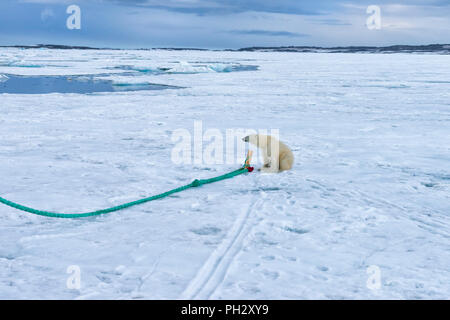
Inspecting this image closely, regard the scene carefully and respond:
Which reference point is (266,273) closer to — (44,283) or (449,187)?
(44,283)

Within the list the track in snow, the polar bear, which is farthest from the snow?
the polar bear

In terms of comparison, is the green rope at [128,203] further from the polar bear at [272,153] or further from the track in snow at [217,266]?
the track in snow at [217,266]

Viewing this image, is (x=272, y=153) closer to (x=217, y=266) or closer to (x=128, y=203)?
(x=128, y=203)

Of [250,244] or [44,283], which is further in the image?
[250,244]

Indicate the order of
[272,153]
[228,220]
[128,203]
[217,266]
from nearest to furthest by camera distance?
[217,266] < [228,220] < [128,203] < [272,153]

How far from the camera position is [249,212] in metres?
3.52

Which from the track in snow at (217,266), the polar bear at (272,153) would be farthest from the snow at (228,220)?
the polar bear at (272,153)

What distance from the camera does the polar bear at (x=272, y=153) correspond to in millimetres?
4648

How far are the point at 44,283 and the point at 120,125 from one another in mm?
5528

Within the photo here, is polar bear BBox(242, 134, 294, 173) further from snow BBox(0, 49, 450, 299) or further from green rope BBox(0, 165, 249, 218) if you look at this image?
green rope BBox(0, 165, 249, 218)

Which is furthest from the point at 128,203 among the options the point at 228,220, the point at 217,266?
the point at 217,266

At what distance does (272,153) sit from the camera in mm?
4695
